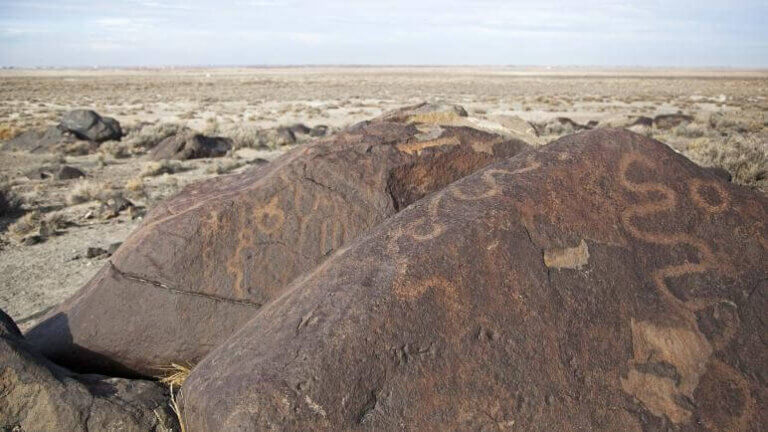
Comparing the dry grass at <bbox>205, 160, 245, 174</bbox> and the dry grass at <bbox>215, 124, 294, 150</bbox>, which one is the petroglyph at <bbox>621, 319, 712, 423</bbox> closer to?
the dry grass at <bbox>205, 160, 245, 174</bbox>

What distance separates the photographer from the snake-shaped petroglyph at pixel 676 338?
2131mm

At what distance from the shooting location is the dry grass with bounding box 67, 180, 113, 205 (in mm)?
10281

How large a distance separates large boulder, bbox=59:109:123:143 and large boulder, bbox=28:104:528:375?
15.2 metres

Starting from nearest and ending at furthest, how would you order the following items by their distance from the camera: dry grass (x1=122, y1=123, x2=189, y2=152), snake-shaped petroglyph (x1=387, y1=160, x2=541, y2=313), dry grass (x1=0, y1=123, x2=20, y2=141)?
snake-shaped petroglyph (x1=387, y1=160, x2=541, y2=313) → dry grass (x1=122, y1=123, x2=189, y2=152) → dry grass (x1=0, y1=123, x2=20, y2=141)

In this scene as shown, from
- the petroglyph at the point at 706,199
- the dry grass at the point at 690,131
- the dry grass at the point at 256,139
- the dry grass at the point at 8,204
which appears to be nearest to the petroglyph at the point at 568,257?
the petroglyph at the point at 706,199

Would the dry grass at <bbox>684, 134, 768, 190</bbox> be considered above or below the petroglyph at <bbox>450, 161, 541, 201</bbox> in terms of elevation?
below

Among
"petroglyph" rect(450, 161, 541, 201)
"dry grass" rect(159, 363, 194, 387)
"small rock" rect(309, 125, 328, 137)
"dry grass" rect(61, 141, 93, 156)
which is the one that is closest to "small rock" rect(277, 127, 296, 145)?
"small rock" rect(309, 125, 328, 137)

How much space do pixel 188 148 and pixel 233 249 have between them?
11752 millimetres

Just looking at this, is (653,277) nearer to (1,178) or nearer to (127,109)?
(1,178)

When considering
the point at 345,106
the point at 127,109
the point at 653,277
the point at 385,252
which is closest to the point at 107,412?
the point at 385,252

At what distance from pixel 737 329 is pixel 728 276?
0.80ft

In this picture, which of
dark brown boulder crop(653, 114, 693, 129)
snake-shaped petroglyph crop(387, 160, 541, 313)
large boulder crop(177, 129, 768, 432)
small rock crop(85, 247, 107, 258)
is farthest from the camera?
dark brown boulder crop(653, 114, 693, 129)

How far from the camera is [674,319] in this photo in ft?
7.58

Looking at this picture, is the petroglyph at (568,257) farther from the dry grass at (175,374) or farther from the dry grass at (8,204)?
the dry grass at (8,204)
